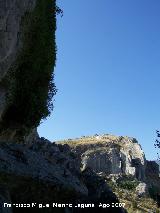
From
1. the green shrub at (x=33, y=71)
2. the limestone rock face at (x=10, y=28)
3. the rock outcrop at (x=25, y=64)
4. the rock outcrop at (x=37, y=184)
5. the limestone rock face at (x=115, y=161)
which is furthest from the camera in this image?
the limestone rock face at (x=115, y=161)

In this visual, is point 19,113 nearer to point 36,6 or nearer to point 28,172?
point 36,6

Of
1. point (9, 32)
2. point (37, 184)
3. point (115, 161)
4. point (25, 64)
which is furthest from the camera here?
point (115, 161)

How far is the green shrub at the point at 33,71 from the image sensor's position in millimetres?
29219

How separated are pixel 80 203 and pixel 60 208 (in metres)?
1.12

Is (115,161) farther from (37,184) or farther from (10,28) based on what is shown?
(37,184)

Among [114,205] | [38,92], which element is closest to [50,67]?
[38,92]

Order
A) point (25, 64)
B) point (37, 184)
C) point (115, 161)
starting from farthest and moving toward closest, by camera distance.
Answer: point (115, 161)
point (25, 64)
point (37, 184)

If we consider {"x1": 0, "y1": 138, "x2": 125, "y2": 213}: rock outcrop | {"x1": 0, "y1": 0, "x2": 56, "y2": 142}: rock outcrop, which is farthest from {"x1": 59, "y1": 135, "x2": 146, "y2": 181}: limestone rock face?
{"x1": 0, "y1": 138, "x2": 125, "y2": 213}: rock outcrop

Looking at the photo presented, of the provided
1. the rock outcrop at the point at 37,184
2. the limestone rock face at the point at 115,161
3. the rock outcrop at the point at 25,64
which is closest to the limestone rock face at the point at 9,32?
the rock outcrop at the point at 25,64

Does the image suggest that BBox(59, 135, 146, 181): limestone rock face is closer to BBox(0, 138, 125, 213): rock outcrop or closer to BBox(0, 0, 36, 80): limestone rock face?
BBox(0, 0, 36, 80): limestone rock face

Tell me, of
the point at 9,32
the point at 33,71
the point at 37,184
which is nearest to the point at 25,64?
the point at 33,71

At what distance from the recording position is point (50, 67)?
1265 inches

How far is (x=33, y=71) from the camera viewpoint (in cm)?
3000

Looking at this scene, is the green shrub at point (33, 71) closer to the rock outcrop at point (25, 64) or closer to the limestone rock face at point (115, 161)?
the rock outcrop at point (25, 64)
